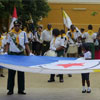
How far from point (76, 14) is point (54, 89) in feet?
83.8

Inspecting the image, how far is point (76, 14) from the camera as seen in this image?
33.7 meters

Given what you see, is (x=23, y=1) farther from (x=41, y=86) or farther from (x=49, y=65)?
(x=49, y=65)

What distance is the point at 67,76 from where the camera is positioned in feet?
36.3

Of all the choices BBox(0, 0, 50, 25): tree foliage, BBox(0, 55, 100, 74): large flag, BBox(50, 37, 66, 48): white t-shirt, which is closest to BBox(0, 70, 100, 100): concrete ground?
BBox(0, 55, 100, 74): large flag

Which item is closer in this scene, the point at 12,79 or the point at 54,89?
the point at 12,79

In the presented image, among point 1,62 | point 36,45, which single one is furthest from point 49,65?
point 36,45

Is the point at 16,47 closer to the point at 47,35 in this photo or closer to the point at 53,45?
the point at 53,45

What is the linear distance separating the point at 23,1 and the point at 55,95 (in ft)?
69.9

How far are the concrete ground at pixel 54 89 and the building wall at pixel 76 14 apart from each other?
23.1 m

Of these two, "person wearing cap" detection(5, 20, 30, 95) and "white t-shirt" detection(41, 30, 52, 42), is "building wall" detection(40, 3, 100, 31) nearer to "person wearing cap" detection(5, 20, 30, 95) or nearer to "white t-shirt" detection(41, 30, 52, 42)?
"white t-shirt" detection(41, 30, 52, 42)

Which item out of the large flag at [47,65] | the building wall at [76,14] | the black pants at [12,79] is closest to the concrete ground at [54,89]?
the black pants at [12,79]

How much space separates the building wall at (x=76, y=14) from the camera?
33438 mm

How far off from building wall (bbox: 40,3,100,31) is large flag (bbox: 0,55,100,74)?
25.8 metres

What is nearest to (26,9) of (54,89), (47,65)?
(54,89)
